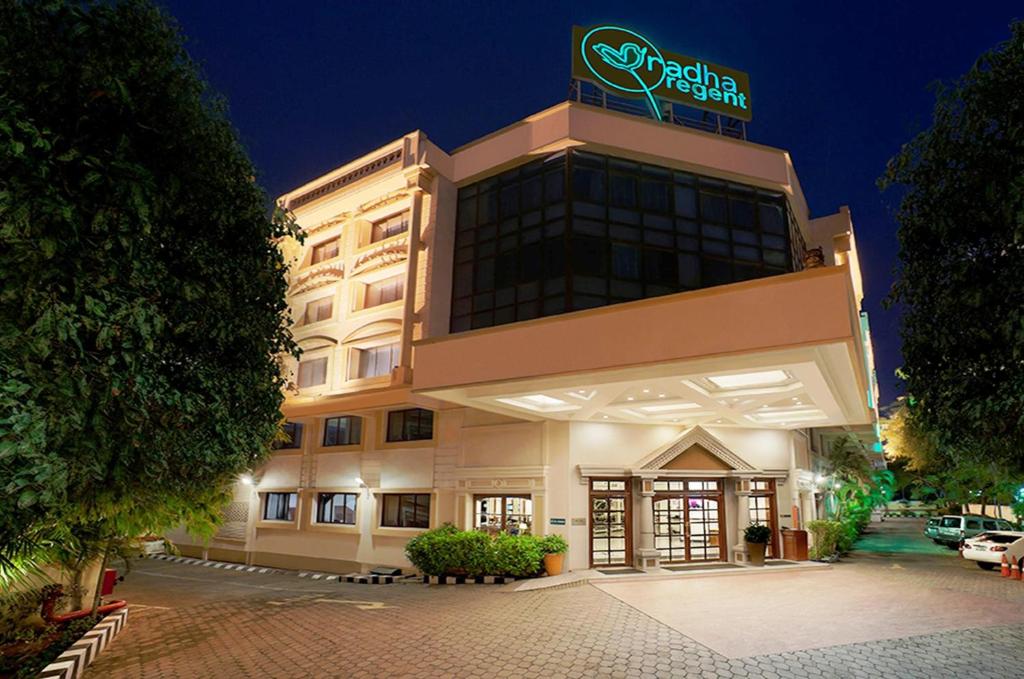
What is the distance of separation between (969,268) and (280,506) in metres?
23.3

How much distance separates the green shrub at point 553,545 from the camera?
16219 millimetres

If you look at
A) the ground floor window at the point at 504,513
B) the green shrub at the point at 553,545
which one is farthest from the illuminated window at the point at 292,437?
the green shrub at the point at 553,545

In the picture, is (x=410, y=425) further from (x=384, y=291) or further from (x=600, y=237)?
(x=600, y=237)

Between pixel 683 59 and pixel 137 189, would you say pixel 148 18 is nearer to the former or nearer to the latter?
pixel 137 189

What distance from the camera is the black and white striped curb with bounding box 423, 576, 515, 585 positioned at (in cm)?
1578

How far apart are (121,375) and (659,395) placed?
1079 centimetres

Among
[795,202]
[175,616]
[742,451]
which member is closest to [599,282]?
[742,451]

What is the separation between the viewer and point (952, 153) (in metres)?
6.84

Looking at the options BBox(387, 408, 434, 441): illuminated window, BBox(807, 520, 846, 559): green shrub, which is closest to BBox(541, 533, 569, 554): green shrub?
BBox(387, 408, 434, 441): illuminated window

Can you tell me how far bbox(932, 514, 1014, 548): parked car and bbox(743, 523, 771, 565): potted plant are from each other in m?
14.4

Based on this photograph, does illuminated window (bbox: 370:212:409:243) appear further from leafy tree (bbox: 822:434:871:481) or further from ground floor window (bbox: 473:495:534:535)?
leafy tree (bbox: 822:434:871:481)

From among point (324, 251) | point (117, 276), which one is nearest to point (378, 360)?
point (324, 251)

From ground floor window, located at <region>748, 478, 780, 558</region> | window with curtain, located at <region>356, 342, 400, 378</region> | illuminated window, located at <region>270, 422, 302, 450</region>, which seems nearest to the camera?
ground floor window, located at <region>748, 478, 780, 558</region>

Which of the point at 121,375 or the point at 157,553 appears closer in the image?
the point at 121,375
